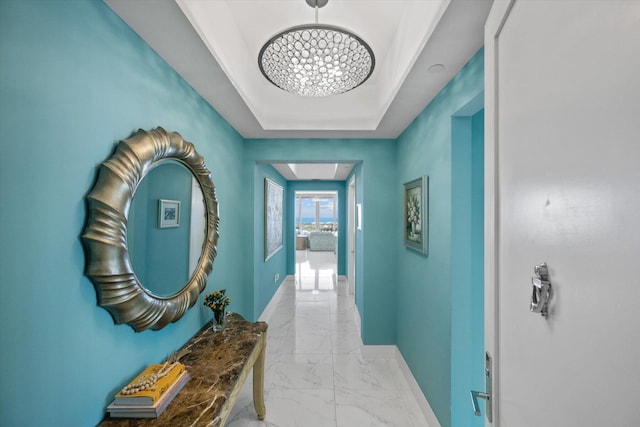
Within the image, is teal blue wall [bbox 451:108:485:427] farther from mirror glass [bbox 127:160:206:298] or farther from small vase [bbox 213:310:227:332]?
mirror glass [bbox 127:160:206:298]

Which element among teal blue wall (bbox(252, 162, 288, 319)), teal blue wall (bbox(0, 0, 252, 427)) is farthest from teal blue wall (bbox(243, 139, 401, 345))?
teal blue wall (bbox(0, 0, 252, 427))

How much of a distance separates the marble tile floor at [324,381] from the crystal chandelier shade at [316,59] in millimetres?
2419

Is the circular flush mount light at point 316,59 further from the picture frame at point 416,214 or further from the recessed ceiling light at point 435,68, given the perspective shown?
the picture frame at point 416,214

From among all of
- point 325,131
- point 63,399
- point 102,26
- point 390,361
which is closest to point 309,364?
point 390,361

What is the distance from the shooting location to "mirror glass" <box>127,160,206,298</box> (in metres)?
1.25

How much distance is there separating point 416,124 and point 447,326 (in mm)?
1657

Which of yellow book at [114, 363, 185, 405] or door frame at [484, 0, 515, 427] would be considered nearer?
door frame at [484, 0, 515, 427]

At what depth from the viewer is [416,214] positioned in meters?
2.33

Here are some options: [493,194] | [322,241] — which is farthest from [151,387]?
[322,241]

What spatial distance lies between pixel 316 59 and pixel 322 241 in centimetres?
964

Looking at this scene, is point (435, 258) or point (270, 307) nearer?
point (435, 258)

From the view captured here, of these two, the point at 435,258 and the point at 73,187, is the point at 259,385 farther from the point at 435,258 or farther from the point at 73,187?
the point at 73,187

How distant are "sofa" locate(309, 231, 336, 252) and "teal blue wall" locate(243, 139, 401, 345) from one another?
7.71m

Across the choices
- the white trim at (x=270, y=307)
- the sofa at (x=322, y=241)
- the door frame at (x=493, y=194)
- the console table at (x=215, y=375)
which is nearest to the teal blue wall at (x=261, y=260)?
the white trim at (x=270, y=307)
